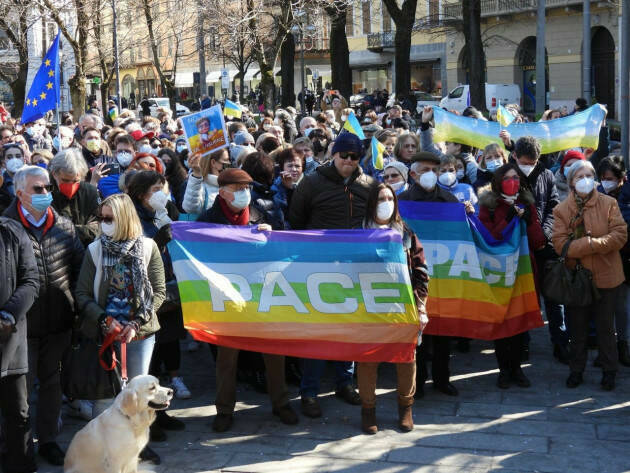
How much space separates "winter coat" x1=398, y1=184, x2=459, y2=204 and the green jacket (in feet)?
7.78

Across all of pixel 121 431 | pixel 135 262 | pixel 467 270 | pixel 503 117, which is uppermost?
pixel 503 117

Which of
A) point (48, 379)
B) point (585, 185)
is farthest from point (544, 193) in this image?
point (48, 379)

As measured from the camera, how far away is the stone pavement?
589 cm

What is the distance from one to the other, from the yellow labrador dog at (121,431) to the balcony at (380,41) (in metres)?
59.7

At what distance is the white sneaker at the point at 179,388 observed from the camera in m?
7.28

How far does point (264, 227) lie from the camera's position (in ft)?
21.2

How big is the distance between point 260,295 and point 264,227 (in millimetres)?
469

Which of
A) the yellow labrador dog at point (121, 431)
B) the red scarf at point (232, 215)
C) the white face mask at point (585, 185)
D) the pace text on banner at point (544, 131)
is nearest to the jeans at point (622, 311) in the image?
the white face mask at point (585, 185)

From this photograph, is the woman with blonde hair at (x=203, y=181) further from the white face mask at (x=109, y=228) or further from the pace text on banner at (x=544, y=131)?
the pace text on banner at (x=544, y=131)

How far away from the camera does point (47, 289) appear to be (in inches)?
229

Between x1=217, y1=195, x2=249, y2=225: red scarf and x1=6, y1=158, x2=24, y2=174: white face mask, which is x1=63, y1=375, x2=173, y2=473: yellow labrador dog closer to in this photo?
x1=217, y1=195, x2=249, y2=225: red scarf

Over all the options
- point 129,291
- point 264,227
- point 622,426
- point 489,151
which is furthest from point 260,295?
point 489,151

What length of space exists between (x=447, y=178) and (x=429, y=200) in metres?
0.77

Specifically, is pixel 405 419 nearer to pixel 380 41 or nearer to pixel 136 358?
pixel 136 358
